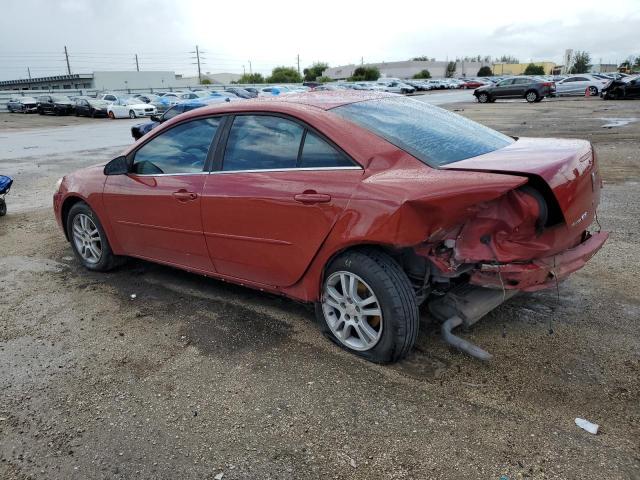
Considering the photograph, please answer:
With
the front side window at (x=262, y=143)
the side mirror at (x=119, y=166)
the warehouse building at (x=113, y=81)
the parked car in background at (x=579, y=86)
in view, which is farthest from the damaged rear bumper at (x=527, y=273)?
the warehouse building at (x=113, y=81)

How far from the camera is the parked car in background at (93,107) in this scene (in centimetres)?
3578

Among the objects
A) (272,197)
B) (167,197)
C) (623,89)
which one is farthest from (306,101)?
(623,89)

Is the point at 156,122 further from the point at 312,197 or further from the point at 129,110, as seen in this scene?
the point at 129,110

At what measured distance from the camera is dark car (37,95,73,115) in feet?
125

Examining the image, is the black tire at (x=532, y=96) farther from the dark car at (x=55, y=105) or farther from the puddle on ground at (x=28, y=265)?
the puddle on ground at (x=28, y=265)

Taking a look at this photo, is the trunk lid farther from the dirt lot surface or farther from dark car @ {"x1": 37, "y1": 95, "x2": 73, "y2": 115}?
dark car @ {"x1": 37, "y1": 95, "x2": 73, "y2": 115}

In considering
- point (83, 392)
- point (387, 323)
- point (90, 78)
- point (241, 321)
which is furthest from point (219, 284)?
point (90, 78)

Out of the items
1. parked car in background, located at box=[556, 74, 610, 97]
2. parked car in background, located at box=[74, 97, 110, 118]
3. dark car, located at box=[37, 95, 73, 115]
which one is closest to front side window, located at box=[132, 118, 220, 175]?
parked car in background, located at box=[74, 97, 110, 118]

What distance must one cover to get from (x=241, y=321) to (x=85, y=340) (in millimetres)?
1114

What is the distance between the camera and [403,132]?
3.40 metres

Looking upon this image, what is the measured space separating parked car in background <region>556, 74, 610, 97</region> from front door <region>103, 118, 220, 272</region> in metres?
38.4

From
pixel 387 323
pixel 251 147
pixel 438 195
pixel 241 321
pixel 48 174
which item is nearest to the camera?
pixel 438 195

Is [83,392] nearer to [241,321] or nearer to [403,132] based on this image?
[241,321]

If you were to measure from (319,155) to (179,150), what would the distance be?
4.54 feet
